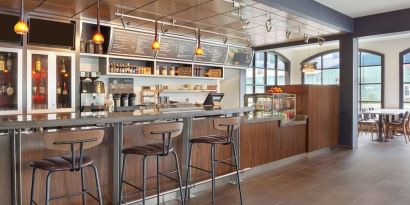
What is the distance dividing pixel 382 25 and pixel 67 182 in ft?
21.6

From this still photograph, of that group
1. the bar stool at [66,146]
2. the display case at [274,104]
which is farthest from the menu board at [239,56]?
the bar stool at [66,146]

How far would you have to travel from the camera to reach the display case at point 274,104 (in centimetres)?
561

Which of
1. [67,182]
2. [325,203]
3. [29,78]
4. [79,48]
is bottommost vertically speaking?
[325,203]

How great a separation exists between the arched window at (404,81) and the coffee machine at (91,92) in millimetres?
9189

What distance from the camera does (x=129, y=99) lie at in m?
6.26

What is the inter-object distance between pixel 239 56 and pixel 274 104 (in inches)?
118

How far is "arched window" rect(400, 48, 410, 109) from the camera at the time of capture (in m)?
9.80

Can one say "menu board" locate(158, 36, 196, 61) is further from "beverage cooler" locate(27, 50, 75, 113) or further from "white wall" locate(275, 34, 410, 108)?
"white wall" locate(275, 34, 410, 108)

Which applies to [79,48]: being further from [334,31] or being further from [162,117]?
[334,31]

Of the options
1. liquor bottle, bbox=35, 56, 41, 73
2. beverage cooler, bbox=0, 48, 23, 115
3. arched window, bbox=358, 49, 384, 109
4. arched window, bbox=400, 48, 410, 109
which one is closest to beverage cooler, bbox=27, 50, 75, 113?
liquor bottle, bbox=35, 56, 41, 73

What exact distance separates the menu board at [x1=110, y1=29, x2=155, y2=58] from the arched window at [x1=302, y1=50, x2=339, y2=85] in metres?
7.53

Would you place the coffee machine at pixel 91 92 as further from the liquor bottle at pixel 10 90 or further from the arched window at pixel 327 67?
the arched window at pixel 327 67

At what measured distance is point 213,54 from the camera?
761 centimetres

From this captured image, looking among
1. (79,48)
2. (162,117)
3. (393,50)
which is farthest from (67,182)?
(393,50)
